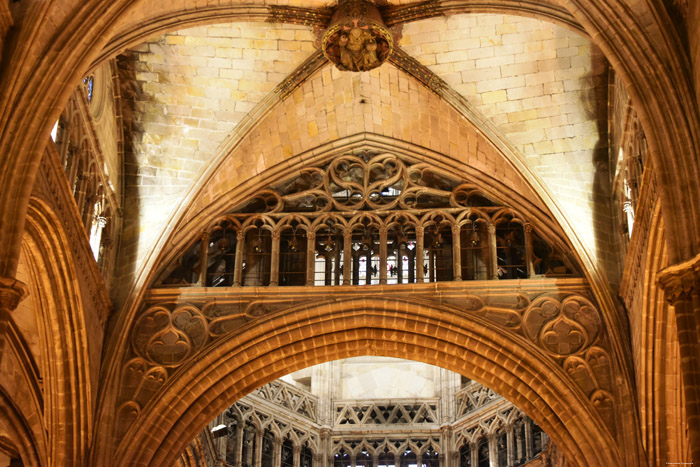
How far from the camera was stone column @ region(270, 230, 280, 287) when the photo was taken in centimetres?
1836

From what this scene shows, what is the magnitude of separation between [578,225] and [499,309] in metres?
1.63

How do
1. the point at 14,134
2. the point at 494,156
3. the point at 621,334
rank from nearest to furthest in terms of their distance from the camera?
1. the point at 14,134
2. the point at 621,334
3. the point at 494,156

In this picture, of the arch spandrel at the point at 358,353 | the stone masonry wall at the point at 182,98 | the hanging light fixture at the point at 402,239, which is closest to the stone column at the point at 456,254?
the arch spandrel at the point at 358,353

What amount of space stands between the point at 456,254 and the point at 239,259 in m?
3.16

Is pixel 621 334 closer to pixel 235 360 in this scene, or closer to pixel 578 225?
pixel 578 225

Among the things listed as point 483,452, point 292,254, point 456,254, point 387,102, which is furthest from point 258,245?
point 483,452

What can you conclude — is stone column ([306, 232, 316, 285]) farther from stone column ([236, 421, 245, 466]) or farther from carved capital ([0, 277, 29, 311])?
carved capital ([0, 277, 29, 311])

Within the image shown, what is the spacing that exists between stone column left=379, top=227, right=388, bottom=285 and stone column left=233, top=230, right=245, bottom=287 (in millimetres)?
2033

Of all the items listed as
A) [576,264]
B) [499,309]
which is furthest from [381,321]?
[576,264]

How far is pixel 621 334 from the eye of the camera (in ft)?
56.5

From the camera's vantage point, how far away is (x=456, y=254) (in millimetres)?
18375

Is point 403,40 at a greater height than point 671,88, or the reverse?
point 403,40

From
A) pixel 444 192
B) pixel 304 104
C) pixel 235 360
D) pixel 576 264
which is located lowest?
pixel 235 360

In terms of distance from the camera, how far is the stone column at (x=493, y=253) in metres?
18.2
